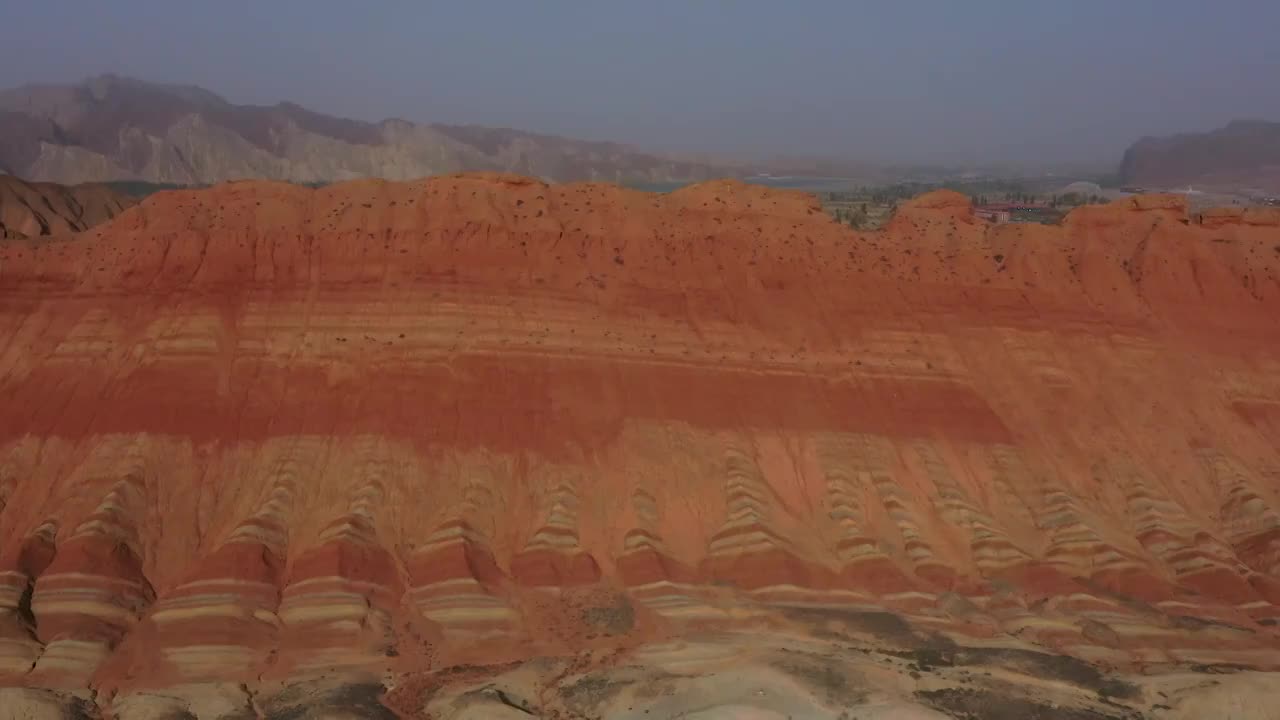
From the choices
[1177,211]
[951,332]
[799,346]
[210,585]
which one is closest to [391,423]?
[210,585]

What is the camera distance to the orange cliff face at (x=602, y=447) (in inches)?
1032

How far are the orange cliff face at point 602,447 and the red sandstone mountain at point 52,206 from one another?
58366 millimetres

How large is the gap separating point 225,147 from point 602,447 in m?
151

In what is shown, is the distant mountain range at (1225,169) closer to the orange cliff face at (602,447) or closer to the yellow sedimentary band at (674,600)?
the orange cliff face at (602,447)

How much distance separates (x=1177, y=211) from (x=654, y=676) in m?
35.5

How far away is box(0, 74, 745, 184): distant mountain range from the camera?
151125 mm

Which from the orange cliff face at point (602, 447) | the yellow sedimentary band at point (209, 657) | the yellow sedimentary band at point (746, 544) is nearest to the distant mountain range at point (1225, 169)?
the orange cliff face at point (602, 447)

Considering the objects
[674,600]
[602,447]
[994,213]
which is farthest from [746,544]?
[994,213]

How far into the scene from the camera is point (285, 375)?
32.5 metres

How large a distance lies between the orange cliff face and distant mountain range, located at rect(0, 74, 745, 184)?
416 feet

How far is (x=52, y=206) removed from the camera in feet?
303

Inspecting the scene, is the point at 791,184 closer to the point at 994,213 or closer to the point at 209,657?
the point at 994,213

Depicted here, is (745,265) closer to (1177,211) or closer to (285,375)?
(285,375)

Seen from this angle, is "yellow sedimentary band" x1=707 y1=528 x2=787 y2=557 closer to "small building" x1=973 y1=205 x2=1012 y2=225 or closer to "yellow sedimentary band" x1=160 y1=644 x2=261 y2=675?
"yellow sedimentary band" x1=160 y1=644 x2=261 y2=675
